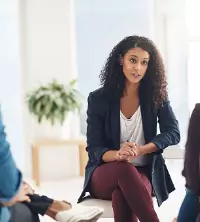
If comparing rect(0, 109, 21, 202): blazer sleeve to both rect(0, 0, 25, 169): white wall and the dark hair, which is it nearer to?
the dark hair

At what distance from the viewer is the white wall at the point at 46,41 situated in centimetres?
475

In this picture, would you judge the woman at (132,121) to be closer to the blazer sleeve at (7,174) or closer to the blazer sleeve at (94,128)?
the blazer sleeve at (94,128)

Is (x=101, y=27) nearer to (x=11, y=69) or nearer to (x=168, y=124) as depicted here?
(x=11, y=69)

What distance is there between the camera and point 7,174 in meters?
1.30

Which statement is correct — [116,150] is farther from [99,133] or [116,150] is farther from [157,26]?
[157,26]

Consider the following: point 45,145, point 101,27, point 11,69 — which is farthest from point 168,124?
point 11,69

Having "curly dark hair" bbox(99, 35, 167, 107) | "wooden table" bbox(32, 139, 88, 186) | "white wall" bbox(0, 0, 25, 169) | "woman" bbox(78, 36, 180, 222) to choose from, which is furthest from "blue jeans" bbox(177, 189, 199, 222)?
"white wall" bbox(0, 0, 25, 169)

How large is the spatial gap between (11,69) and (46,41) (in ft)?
1.65

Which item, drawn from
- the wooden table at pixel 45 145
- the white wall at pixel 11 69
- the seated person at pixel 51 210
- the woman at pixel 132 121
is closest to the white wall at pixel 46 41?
the white wall at pixel 11 69

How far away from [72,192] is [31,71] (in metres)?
1.49

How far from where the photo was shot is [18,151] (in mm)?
4859

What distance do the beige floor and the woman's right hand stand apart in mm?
1193

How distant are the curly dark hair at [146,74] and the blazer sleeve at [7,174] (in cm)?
103

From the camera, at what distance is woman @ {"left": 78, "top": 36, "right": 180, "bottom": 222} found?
213 centimetres
